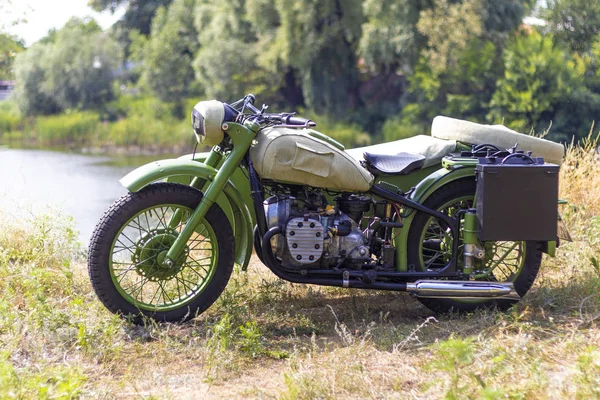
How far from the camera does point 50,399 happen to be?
2.97m

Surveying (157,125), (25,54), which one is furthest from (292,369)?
(25,54)

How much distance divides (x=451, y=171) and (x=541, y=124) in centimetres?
1863

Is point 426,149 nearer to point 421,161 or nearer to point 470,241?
point 421,161

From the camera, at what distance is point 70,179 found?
17297 mm

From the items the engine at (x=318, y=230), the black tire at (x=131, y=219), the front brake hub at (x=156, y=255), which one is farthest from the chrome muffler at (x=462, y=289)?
the front brake hub at (x=156, y=255)

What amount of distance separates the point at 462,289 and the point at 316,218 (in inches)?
36.3

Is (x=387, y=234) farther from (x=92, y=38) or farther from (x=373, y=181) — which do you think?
(x=92, y=38)

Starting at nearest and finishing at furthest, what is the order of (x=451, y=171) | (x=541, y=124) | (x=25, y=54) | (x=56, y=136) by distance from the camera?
(x=451, y=171), (x=541, y=124), (x=56, y=136), (x=25, y=54)

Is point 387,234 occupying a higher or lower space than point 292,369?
higher

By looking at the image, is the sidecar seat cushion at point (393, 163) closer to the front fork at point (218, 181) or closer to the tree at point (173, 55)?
the front fork at point (218, 181)

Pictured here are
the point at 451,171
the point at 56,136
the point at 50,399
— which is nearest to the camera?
the point at 50,399

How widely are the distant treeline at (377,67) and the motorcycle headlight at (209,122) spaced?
17905 millimetres

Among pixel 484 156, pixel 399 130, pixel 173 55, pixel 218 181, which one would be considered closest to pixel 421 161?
pixel 484 156

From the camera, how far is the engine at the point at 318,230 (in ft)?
13.6
